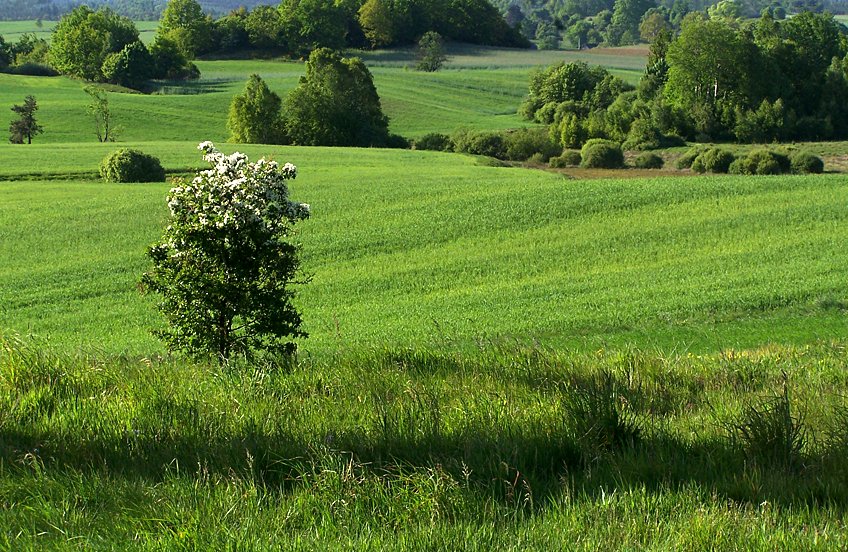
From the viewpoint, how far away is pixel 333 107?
226 feet

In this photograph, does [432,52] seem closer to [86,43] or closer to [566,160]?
[86,43]

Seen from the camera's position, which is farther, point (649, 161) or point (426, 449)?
point (649, 161)

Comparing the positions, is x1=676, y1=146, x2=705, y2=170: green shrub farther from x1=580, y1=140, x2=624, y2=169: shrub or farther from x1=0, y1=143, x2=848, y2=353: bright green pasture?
x1=0, y1=143, x2=848, y2=353: bright green pasture

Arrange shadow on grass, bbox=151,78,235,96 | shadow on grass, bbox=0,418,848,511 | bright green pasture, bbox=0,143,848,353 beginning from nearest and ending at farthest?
shadow on grass, bbox=0,418,848,511, bright green pasture, bbox=0,143,848,353, shadow on grass, bbox=151,78,235,96

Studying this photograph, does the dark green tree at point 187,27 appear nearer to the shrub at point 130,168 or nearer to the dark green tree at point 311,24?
the dark green tree at point 311,24

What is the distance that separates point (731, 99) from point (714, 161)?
2600 cm

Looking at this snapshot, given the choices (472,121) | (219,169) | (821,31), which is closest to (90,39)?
(472,121)

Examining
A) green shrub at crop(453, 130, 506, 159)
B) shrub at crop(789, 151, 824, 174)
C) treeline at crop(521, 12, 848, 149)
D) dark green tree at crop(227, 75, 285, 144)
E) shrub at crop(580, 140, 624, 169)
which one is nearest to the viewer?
shrub at crop(789, 151, 824, 174)

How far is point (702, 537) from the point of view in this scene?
3279mm

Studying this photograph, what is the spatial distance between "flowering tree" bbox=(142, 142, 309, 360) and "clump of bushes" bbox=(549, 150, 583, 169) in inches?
1933

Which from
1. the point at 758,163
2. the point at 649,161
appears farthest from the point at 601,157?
the point at 758,163

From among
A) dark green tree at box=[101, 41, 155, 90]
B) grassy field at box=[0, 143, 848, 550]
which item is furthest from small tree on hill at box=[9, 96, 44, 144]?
grassy field at box=[0, 143, 848, 550]

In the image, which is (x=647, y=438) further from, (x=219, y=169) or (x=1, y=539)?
(x=219, y=169)

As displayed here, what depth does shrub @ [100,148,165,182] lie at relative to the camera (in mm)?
44250
